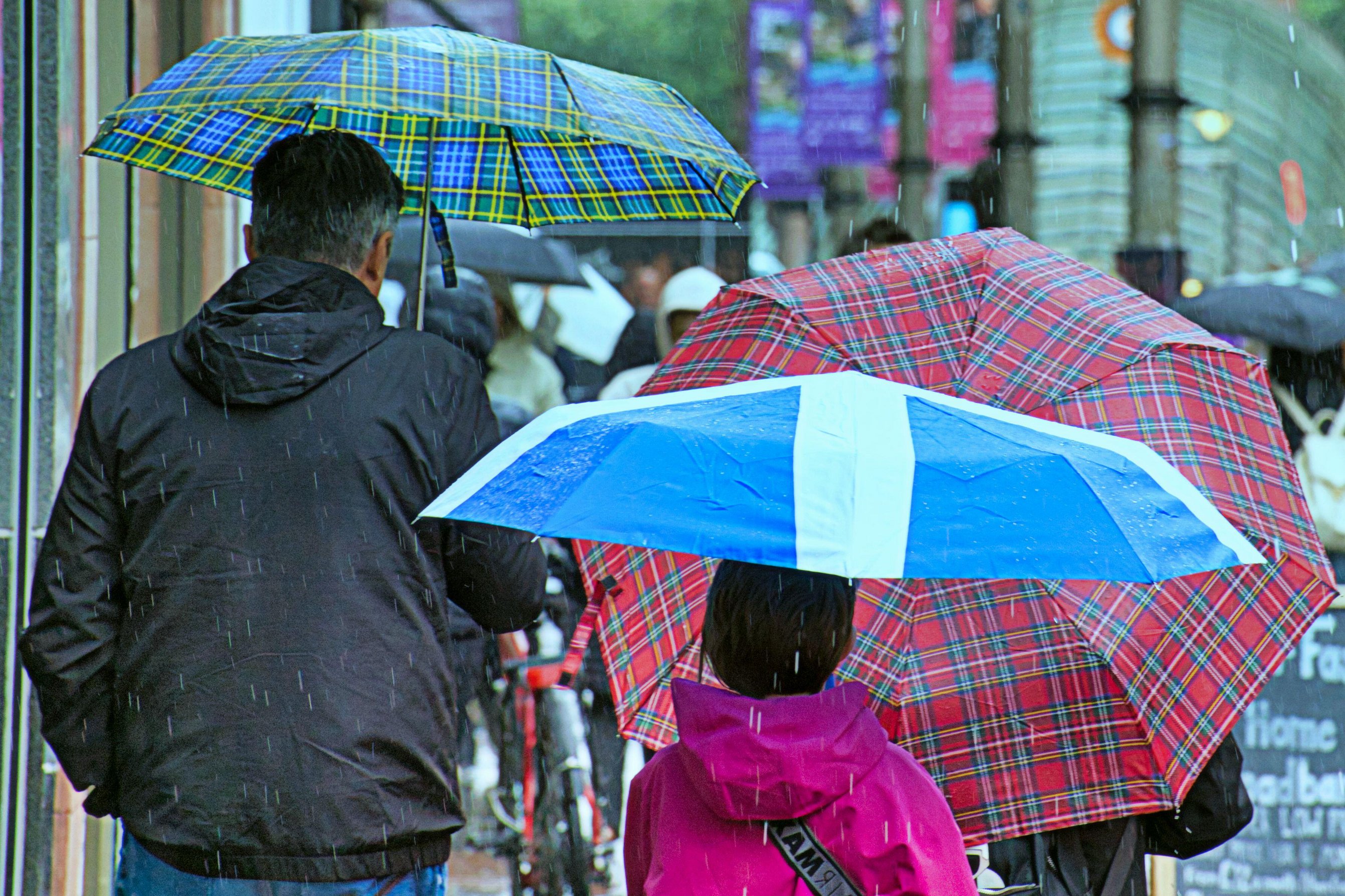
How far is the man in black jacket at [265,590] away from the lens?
307cm

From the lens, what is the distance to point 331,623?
10.1ft

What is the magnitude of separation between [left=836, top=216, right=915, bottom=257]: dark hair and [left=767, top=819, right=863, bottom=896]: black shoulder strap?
324cm

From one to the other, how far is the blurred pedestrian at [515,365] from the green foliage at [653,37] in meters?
37.4

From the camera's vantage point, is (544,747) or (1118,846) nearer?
(1118,846)

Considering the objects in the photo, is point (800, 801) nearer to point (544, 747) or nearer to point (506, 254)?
point (544, 747)

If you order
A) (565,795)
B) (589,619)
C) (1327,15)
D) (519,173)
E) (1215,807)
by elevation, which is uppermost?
(1327,15)

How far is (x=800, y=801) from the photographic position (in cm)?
272

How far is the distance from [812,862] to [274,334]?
4.35 feet

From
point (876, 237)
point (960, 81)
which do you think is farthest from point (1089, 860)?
point (960, 81)

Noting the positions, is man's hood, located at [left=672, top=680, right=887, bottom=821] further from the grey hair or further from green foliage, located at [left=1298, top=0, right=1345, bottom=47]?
green foliage, located at [left=1298, top=0, right=1345, bottom=47]

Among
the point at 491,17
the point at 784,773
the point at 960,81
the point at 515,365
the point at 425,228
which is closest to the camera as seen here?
the point at 784,773

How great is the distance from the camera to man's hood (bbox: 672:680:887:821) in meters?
2.71

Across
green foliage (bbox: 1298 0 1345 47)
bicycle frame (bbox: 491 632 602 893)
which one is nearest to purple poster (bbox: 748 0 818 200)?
bicycle frame (bbox: 491 632 602 893)

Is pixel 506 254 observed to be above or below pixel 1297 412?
above
